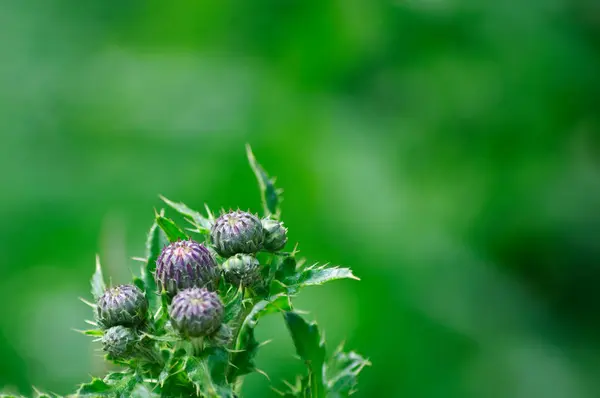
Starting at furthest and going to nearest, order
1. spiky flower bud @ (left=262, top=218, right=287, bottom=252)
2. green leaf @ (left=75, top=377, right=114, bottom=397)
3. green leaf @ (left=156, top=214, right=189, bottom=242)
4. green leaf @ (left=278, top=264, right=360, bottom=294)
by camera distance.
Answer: green leaf @ (left=156, top=214, right=189, bottom=242), spiky flower bud @ (left=262, top=218, right=287, bottom=252), green leaf @ (left=278, top=264, right=360, bottom=294), green leaf @ (left=75, top=377, right=114, bottom=397)

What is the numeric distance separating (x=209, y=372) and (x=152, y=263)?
70 centimetres

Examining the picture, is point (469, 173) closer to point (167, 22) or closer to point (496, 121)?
point (496, 121)

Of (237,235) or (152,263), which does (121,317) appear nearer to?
(152,263)

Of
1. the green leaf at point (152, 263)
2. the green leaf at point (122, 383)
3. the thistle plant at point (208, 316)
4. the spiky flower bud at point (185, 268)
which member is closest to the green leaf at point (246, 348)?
the thistle plant at point (208, 316)

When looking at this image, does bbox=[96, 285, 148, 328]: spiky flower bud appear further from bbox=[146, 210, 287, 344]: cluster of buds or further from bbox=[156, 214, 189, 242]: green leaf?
bbox=[156, 214, 189, 242]: green leaf

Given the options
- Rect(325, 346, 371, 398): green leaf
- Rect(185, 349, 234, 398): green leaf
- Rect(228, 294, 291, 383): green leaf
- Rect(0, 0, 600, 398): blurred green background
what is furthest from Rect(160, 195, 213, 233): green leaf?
Rect(0, 0, 600, 398): blurred green background

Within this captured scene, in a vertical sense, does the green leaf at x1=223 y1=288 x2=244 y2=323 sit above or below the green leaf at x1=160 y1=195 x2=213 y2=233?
below

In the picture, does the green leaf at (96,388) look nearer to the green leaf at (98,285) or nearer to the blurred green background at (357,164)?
the green leaf at (98,285)

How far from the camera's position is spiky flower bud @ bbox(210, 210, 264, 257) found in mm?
3170

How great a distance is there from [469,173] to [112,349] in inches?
179

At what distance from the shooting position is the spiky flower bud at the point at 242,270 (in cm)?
309

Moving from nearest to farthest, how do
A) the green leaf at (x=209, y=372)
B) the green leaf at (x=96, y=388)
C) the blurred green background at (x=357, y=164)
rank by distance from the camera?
the green leaf at (x=209, y=372), the green leaf at (x=96, y=388), the blurred green background at (x=357, y=164)

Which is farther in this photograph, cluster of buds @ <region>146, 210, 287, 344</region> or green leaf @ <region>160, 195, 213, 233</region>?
green leaf @ <region>160, 195, 213, 233</region>

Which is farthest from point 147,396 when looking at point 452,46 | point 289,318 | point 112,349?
point 452,46
